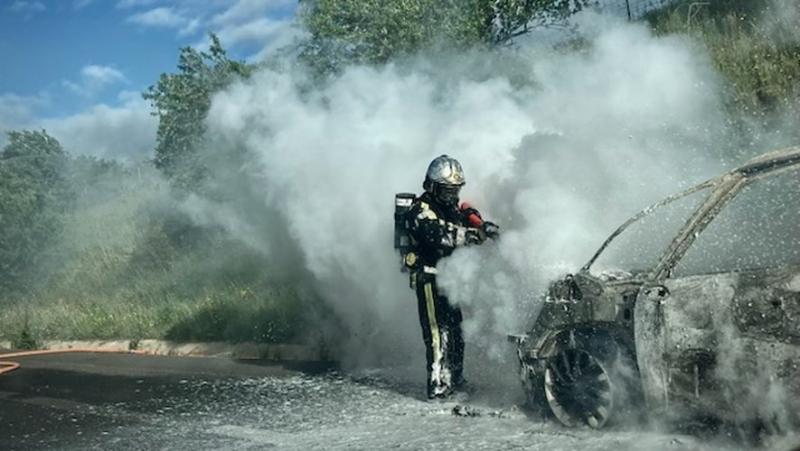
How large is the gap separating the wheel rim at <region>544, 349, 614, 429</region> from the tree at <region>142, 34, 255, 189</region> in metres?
12.0

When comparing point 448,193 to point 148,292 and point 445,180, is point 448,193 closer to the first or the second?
point 445,180

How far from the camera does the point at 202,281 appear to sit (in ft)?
52.3

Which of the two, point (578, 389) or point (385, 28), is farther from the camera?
point (385, 28)

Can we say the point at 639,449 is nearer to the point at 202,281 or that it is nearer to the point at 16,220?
the point at 202,281

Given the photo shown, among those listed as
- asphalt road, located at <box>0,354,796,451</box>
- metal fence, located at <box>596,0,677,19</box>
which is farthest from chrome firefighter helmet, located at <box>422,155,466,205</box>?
metal fence, located at <box>596,0,677,19</box>

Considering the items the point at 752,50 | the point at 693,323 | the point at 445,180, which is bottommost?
the point at 693,323

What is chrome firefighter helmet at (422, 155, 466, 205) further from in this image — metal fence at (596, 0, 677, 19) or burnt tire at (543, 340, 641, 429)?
metal fence at (596, 0, 677, 19)

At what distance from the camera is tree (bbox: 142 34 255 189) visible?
17234 mm

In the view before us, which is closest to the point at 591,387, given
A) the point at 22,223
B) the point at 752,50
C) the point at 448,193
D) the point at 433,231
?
the point at 433,231

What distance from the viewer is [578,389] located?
5.73 metres

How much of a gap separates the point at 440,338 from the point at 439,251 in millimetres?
751

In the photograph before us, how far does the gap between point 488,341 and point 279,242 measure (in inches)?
243

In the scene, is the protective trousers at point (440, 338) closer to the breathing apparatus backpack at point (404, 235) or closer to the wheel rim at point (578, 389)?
the breathing apparatus backpack at point (404, 235)

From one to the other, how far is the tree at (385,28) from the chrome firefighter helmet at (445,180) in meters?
5.14
